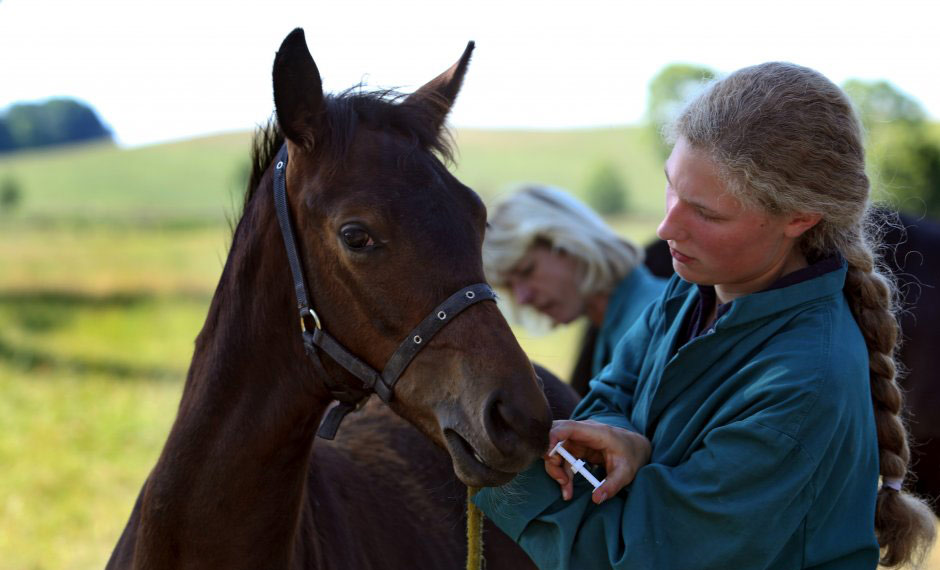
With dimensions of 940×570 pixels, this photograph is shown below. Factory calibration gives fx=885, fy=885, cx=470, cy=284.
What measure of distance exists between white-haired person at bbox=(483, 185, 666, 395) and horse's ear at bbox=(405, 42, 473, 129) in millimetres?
2240

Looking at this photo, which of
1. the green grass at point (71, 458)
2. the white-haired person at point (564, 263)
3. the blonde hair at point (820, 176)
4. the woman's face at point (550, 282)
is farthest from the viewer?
the green grass at point (71, 458)

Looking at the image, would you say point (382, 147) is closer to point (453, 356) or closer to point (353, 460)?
point (453, 356)

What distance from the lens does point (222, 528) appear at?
219cm

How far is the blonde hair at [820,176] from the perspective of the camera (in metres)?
1.86

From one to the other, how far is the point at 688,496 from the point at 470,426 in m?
0.47

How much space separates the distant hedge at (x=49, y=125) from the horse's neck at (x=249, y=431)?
32.8m

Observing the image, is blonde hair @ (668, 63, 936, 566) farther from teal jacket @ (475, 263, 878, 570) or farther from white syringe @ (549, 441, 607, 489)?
white syringe @ (549, 441, 607, 489)

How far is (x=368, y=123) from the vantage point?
220cm

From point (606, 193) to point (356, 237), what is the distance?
89.9ft

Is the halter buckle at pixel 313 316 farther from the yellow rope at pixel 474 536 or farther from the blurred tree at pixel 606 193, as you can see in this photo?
the blurred tree at pixel 606 193

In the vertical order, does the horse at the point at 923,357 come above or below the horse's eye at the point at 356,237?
below

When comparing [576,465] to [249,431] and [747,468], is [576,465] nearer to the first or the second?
[747,468]

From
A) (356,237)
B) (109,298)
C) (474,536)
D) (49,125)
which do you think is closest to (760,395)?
(474,536)

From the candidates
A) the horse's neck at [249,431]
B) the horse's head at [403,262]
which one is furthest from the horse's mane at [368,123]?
the horse's neck at [249,431]
